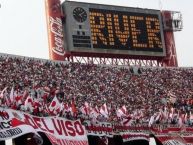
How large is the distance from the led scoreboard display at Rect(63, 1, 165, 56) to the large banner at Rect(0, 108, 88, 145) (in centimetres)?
2151

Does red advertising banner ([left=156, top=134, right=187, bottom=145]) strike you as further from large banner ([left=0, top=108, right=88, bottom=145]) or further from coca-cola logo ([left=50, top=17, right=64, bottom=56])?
coca-cola logo ([left=50, top=17, right=64, bottom=56])

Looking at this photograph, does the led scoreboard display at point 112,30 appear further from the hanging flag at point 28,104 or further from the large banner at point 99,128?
the hanging flag at point 28,104

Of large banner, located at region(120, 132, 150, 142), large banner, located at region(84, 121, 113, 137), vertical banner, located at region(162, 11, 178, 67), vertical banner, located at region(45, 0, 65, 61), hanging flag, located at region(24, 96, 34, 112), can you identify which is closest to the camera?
hanging flag, located at region(24, 96, 34, 112)

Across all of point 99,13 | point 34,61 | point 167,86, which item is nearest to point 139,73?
point 167,86

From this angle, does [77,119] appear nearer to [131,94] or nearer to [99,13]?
[131,94]

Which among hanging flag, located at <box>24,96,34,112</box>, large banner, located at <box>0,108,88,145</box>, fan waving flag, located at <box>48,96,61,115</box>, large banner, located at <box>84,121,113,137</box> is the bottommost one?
large banner, located at <box>84,121,113,137</box>

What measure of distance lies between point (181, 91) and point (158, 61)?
6.32 meters

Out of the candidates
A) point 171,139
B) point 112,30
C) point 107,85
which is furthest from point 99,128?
point 112,30

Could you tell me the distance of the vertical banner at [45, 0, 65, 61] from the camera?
5169 centimetres

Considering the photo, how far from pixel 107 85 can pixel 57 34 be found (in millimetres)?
6812

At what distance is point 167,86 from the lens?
5441 centimetres

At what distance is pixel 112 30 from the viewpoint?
2163 inches

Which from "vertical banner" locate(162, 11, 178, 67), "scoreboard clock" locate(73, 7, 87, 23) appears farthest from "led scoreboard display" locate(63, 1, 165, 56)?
"vertical banner" locate(162, 11, 178, 67)

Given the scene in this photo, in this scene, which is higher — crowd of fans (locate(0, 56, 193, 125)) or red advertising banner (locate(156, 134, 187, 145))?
crowd of fans (locate(0, 56, 193, 125))
